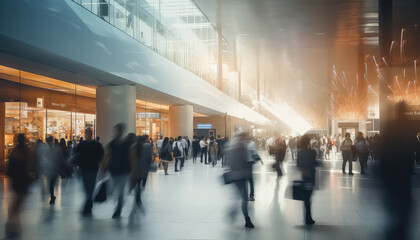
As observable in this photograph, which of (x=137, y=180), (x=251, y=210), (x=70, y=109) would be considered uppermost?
(x=70, y=109)

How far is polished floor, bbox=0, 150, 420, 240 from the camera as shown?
6.71 m

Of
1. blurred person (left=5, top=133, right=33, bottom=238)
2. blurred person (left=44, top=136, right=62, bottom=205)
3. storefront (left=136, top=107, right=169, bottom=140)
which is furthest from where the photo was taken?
storefront (left=136, top=107, right=169, bottom=140)

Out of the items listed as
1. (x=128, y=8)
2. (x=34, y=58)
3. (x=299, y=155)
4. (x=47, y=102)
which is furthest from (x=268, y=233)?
(x=128, y=8)

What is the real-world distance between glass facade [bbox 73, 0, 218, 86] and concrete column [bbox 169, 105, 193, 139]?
3167 mm

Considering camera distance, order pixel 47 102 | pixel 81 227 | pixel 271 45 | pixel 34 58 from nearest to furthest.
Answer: pixel 81 227
pixel 34 58
pixel 47 102
pixel 271 45

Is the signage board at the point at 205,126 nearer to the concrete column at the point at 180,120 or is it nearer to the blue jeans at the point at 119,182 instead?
the concrete column at the point at 180,120

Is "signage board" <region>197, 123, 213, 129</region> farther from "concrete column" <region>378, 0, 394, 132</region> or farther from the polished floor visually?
the polished floor

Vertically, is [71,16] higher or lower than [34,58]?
higher

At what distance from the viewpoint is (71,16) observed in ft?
→ 44.1

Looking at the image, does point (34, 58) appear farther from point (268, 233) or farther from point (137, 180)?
point (268, 233)

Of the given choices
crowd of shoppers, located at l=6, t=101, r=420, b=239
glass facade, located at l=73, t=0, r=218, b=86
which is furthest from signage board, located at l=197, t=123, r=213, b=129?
crowd of shoppers, located at l=6, t=101, r=420, b=239

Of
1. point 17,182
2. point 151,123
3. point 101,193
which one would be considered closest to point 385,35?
point 151,123

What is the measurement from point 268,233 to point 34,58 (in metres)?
10.1

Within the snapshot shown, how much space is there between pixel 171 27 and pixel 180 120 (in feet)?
23.5
